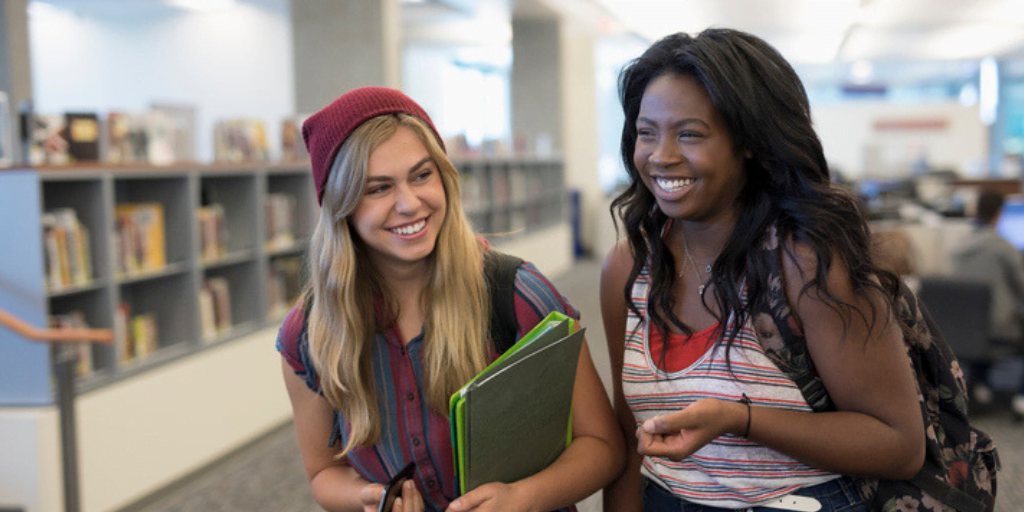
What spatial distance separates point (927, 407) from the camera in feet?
4.58

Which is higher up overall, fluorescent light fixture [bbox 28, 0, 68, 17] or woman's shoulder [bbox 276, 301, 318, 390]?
fluorescent light fixture [bbox 28, 0, 68, 17]

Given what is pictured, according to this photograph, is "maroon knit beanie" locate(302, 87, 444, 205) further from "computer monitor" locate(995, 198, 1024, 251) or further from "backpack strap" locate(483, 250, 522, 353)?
"computer monitor" locate(995, 198, 1024, 251)

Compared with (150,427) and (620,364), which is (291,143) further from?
(620,364)

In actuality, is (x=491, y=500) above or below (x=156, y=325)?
above

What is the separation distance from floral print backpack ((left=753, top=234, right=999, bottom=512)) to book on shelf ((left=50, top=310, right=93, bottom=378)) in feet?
11.1

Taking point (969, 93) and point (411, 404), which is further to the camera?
point (969, 93)

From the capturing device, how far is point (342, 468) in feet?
5.26

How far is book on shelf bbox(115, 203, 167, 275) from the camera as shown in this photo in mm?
4273

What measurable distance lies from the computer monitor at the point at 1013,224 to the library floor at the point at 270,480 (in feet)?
6.63

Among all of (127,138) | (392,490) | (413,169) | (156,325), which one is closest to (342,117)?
(413,169)

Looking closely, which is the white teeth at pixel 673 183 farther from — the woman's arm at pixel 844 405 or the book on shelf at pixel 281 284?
the book on shelf at pixel 281 284

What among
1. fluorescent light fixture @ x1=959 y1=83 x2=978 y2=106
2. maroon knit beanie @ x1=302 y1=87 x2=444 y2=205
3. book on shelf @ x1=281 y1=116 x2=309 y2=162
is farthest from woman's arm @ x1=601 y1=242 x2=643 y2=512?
fluorescent light fixture @ x1=959 y1=83 x2=978 y2=106

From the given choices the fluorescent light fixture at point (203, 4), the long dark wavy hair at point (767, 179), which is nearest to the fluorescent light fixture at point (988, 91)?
the fluorescent light fixture at point (203, 4)

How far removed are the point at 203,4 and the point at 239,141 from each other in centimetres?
710
